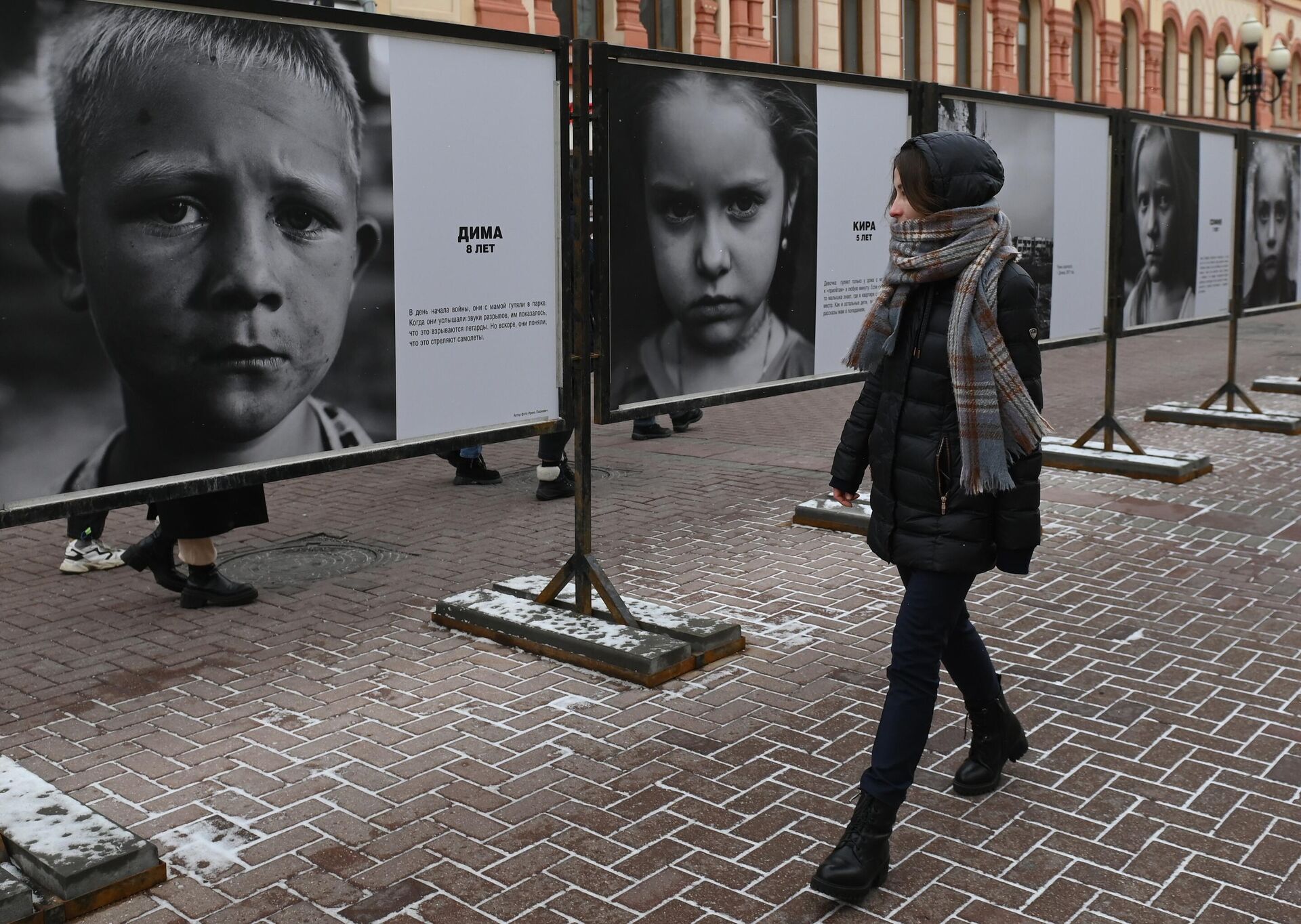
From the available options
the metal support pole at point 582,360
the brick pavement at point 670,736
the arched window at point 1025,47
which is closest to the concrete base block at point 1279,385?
the brick pavement at point 670,736

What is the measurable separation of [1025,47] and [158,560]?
2873 cm

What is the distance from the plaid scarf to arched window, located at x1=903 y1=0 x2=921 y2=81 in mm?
24784

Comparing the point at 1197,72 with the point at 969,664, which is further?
the point at 1197,72

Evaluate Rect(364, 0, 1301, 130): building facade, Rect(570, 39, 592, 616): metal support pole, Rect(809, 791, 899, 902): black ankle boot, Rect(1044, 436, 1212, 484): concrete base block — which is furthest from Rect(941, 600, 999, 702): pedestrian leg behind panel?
Rect(364, 0, 1301, 130): building facade

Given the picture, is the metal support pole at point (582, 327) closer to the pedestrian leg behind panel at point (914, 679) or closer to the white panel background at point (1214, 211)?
the pedestrian leg behind panel at point (914, 679)

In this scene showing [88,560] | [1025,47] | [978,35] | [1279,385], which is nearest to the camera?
[88,560]

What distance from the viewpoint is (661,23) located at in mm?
22422

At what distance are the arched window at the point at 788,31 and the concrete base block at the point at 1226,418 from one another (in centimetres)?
1384

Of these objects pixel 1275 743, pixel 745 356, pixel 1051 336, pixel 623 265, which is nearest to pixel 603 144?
pixel 623 265

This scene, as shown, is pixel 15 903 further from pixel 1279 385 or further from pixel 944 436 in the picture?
A: pixel 1279 385

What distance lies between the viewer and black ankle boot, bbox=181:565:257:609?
6512 mm

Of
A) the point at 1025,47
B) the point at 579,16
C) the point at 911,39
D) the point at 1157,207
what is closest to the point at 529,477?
the point at 1157,207

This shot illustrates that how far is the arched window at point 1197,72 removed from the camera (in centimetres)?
3775

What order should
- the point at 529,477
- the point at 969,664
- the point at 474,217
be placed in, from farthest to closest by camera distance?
the point at 529,477
the point at 474,217
the point at 969,664
